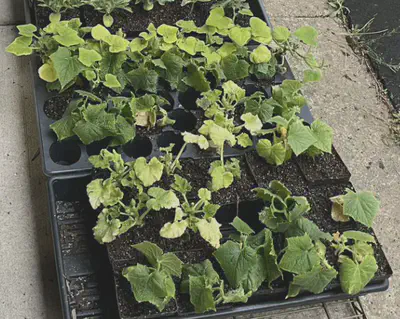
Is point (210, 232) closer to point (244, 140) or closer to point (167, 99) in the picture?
point (244, 140)

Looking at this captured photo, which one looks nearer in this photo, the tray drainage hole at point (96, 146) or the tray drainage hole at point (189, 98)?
the tray drainage hole at point (96, 146)

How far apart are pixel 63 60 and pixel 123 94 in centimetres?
21

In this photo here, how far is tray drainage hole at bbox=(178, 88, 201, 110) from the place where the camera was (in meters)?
1.89

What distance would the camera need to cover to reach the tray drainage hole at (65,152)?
1728 mm

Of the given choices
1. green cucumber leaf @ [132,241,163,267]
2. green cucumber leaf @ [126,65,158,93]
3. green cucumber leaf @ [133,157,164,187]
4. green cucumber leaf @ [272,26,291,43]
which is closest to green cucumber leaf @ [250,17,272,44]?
green cucumber leaf @ [272,26,291,43]

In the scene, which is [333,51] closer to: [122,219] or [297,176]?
[297,176]

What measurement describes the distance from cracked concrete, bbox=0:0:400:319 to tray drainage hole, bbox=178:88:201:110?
495 millimetres

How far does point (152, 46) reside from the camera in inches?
73.0

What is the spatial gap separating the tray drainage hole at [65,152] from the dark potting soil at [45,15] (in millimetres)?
505

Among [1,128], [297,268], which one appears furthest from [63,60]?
[297,268]

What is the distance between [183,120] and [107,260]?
0.47 meters

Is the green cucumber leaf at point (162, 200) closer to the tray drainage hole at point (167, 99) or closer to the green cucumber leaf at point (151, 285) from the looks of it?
the green cucumber leaf at point (151, 285)

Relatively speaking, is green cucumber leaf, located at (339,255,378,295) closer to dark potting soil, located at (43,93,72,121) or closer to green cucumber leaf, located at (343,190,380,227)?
green cucumber leaf, located at (343,190,380,227)

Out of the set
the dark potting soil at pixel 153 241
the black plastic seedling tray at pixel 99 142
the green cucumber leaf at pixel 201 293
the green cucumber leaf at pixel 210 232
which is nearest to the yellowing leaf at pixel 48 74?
the black plastic seedling tray at pixel 99 142
